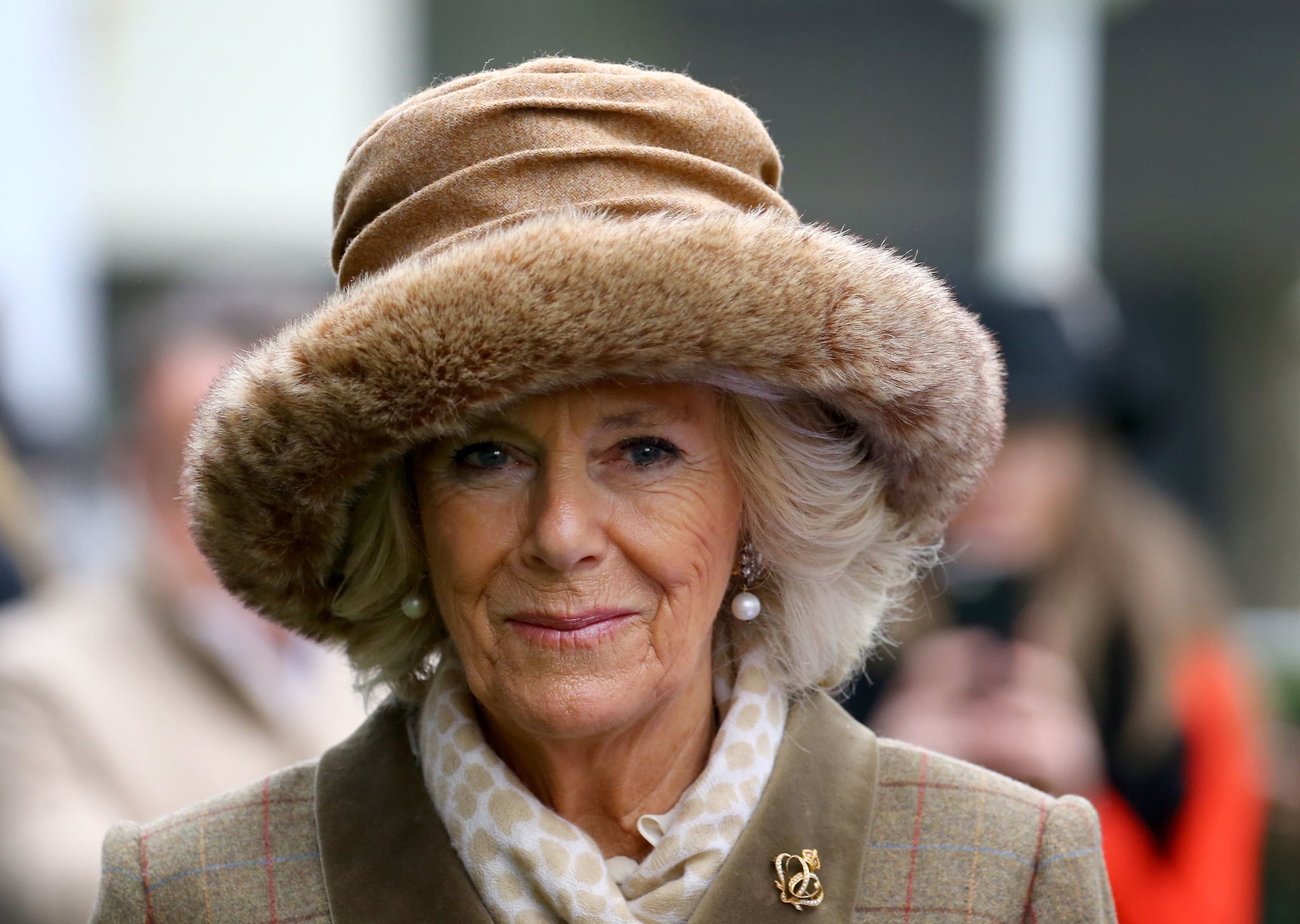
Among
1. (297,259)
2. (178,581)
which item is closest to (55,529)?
(297,259)

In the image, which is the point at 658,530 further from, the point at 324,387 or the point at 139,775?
the point at 139,775

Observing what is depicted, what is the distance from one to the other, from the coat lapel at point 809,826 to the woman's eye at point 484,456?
2.00ft

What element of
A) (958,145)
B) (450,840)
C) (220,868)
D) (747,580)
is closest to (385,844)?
(450,840)

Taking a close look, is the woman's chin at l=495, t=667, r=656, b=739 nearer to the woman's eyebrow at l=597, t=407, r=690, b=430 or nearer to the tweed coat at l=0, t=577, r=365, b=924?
the woman's eyebrow at l=597, t=407, r=690, b=430

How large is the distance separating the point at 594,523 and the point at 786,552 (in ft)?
1.22

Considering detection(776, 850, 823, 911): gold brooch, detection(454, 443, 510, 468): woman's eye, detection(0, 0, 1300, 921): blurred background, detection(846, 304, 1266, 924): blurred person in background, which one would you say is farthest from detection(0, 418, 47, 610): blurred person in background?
detection(776, 850, 823, 911): gold brooch

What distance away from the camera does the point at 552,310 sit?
1967mm

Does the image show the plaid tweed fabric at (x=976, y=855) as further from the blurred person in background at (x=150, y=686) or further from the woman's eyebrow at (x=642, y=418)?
the blurred person in background at (x=150, y=686)

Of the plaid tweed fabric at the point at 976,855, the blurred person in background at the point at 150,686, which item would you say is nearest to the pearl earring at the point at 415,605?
the plaid tweed fabric at the point at 976,855

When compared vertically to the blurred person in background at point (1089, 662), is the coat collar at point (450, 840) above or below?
above

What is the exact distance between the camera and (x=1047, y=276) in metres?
5.74

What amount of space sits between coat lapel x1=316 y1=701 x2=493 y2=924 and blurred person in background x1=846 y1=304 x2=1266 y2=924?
1.25 m

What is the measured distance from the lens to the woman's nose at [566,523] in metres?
2.11

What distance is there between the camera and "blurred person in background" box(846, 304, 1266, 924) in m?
3.27
